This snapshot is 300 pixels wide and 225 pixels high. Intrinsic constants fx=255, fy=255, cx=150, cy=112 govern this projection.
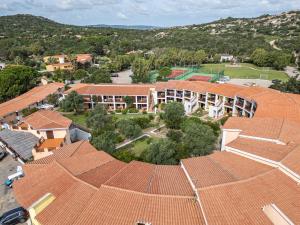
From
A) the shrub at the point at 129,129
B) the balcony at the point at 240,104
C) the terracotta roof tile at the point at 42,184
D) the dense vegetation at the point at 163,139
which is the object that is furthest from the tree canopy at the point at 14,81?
the balcony at the point at 240,104

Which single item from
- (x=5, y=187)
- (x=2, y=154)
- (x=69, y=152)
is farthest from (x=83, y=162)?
(x=2, y=154)

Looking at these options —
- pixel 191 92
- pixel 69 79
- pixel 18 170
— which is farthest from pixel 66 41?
pixel 18 170

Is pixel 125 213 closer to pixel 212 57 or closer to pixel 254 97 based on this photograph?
pixel 254 97

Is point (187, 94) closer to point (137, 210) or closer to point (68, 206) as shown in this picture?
point (137, 210)

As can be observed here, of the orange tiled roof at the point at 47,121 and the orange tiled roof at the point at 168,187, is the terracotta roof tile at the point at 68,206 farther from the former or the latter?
the orange tiled roof at the point at 47,121

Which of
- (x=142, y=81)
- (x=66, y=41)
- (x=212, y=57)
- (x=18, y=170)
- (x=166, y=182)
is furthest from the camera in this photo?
(x=66, y=41)

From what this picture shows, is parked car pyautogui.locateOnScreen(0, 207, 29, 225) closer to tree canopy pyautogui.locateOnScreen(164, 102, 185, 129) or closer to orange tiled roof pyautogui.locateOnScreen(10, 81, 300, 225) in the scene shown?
orange tiled roof pyautogui.locateOnScreen(10, 81, 300, 225)

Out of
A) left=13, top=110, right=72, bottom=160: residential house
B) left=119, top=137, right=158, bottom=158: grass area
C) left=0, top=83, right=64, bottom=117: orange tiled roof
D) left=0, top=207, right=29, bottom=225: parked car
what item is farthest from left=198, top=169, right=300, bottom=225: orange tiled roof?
left=0, top=83, right=64, bottom=117: orange tiled roof
